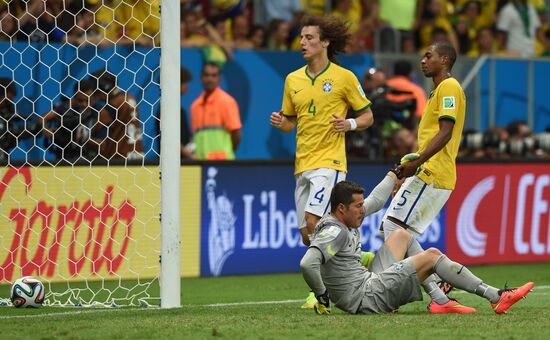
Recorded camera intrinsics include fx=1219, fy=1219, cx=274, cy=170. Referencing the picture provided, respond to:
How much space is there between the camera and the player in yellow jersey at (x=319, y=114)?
35.5 feet

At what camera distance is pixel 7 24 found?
485 inches

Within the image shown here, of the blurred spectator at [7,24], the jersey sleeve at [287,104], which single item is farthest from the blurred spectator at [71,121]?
the jersey sleeve at [287,104]

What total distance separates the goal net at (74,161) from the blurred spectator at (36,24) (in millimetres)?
14

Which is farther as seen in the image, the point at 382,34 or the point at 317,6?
the point at 382,34

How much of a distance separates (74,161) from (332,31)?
3.59 m

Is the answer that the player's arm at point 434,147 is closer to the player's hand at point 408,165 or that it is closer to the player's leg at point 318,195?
the player's hand at point 408,165

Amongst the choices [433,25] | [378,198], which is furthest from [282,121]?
[433,25]

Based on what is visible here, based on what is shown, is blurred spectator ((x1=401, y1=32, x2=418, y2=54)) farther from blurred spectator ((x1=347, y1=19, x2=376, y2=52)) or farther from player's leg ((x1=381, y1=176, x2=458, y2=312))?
player's leg ((x1=381, y1=176, x2=458, y2=312))

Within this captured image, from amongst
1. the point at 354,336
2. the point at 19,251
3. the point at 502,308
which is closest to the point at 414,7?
the point at 19,251

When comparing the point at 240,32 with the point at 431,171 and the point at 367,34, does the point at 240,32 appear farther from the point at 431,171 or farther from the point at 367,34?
the point at 431,171

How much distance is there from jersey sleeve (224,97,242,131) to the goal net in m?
2.07

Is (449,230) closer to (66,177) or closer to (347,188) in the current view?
(66,177)

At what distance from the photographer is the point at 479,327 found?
8.48 metres

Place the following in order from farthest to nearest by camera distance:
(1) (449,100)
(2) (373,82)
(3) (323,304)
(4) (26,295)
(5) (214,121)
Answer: (2) (373,82), (5) (214,121), (4) (26,295), (1) (449,100), (3) (323,304)
